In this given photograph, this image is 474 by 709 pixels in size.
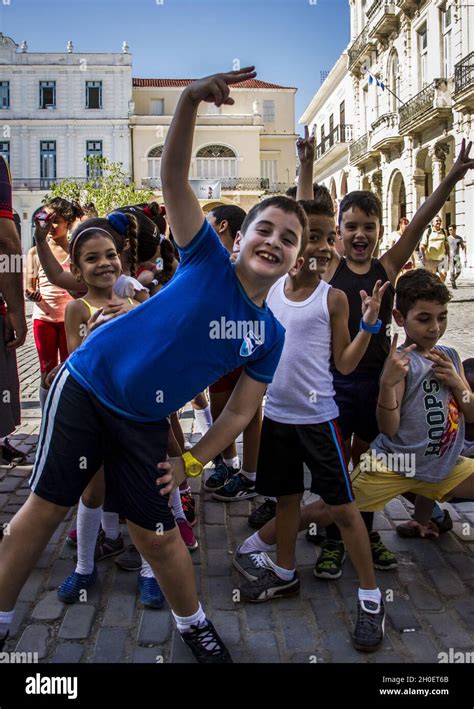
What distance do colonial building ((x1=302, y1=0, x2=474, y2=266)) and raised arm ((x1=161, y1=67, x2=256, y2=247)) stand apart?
771 inches

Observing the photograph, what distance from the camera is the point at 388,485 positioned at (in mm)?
3172

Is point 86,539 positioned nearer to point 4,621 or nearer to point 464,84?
point 4,621

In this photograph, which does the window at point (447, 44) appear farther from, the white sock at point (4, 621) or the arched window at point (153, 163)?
the arched window at point (153, 163)

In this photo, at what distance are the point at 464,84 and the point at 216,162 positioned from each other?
100 feet

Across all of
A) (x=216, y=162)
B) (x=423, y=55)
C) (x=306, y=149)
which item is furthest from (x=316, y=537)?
(x=216, y=162)

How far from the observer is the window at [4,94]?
46.6 m

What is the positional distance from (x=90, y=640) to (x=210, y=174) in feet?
160

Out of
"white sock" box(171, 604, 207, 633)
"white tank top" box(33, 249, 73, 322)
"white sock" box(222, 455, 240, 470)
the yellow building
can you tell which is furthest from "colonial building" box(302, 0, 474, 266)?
"white sock" box(171, 604, 207, 633)

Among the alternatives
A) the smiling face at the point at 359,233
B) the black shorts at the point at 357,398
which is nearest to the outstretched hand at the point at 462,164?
the smiling face at the point at 359,233

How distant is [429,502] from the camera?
3.62m

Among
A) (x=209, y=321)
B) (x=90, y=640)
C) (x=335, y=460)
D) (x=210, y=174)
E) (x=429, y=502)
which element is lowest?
(x=90, y=640)

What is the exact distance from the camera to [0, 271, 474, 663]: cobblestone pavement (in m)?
2.60

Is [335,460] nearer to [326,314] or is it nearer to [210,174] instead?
[326,314]
